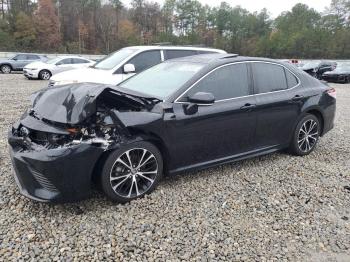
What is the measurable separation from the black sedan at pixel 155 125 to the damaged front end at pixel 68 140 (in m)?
0.01

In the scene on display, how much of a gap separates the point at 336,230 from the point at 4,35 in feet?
176

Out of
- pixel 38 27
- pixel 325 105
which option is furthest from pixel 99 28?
pixel 325 105

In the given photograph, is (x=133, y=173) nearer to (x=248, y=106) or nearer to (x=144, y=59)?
(x=248, y=106)

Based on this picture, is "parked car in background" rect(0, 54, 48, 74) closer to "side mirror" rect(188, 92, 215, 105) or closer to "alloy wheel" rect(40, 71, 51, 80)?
"alloy wheel" rect(40, 71, 51, 80)

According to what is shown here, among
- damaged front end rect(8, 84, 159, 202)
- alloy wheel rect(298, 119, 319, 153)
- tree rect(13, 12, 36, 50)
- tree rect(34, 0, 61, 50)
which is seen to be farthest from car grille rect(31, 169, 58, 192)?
tree rect(34, 0, 61, 50)

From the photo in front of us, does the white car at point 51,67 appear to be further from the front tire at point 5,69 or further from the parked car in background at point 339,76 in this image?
the parked car in background at point 339,76

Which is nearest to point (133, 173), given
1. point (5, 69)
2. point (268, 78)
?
point (268, 78)

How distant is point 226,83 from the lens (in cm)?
444

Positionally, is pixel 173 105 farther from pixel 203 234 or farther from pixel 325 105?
pixel 325 105

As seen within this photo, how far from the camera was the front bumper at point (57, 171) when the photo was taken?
10.6ft

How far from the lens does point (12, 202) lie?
3.65 meters

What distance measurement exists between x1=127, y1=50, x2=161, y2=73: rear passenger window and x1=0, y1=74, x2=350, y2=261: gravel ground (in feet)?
13.2

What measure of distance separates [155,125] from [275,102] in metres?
1.97

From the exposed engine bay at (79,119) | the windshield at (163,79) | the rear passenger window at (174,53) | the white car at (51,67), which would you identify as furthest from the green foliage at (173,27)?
the exposed engine bay at (79,119)
